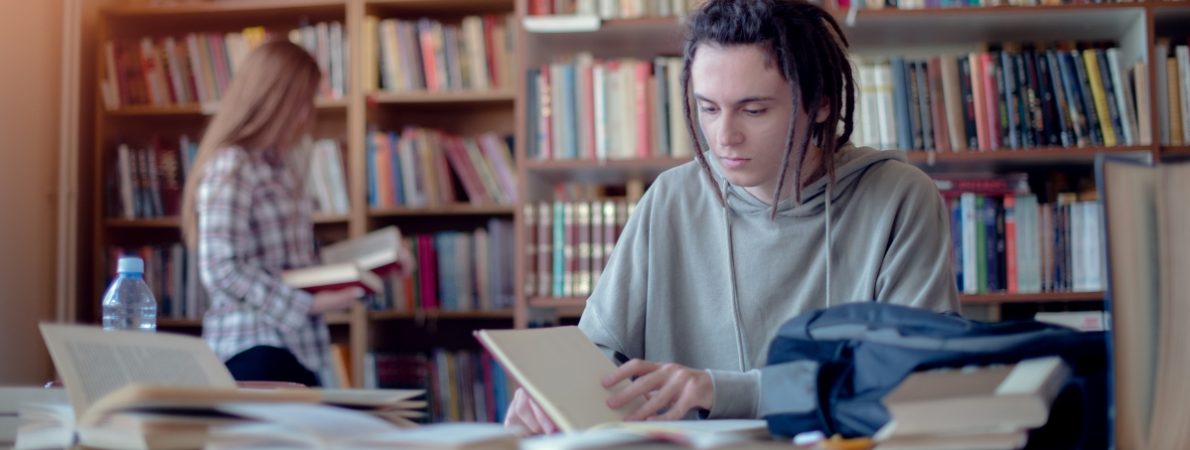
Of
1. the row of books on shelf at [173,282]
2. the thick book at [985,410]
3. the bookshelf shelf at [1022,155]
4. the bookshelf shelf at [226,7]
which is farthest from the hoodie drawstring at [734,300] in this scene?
the row of books on shelf at [173,282]

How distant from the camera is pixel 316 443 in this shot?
0.83 meters

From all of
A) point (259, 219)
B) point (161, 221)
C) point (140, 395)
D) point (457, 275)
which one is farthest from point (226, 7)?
point (140, 395)

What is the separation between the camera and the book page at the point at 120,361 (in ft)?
3.45

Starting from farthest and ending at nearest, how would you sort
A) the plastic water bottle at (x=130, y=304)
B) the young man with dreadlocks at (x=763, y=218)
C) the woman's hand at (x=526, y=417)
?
the plastic water bottle at (x=130, y=304), the young man with dreadlocks at (x=763, y=218), the woman's hand at (x=526, y=417)

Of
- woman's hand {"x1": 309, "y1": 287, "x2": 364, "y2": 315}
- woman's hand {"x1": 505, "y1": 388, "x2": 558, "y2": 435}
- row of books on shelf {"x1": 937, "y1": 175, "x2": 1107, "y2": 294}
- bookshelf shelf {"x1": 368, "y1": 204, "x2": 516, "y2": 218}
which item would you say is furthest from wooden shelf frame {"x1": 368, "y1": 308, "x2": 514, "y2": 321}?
woman's hand {"x1": 505, "y1": 388, "x2": 558, "y2": 435}

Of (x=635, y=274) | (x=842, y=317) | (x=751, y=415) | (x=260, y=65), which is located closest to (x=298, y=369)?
(x=260, y=65)

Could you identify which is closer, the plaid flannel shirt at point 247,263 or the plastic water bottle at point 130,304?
the plastic water bottle at point 130,304

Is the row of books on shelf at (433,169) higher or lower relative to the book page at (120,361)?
higher

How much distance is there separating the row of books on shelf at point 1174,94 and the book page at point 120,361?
7.73 ft

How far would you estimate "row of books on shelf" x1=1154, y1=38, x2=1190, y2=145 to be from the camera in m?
2.87

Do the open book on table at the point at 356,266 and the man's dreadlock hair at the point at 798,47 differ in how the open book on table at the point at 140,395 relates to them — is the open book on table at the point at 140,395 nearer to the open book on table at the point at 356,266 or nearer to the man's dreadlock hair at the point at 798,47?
the man's dreadlock hair at the point at 798,47

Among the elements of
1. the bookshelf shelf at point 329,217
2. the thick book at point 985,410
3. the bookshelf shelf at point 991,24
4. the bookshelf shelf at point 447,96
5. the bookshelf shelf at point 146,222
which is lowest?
the thick book at point 985,410

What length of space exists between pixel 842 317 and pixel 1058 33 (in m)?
2.19

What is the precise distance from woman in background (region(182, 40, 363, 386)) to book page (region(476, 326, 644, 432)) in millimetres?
1425
